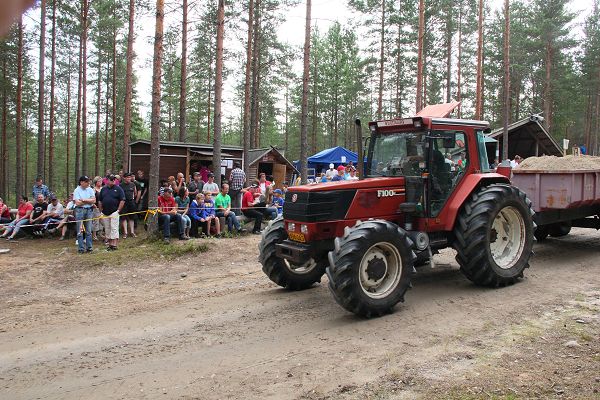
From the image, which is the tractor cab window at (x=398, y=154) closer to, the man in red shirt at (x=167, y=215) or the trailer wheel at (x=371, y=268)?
the trailer wheel at (x=371, y=268)

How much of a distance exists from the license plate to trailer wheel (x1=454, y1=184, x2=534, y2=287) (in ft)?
7.37

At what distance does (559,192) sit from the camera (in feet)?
A: 25.7

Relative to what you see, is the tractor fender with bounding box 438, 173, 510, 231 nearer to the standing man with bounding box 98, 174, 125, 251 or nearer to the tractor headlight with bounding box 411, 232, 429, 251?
the tractor headlight with bounding box 411, 232, 429, 251

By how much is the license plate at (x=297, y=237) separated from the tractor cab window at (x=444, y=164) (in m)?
1.89

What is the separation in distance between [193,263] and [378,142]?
4645 mm

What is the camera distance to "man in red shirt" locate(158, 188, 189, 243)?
35.7 feet

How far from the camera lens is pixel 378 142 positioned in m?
6.99

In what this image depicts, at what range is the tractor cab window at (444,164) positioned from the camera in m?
6.47

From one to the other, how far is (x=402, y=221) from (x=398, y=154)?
3.27 feet

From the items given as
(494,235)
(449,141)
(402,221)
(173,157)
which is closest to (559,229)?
(494,235)

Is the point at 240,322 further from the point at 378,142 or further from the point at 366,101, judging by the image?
the point at 366,101

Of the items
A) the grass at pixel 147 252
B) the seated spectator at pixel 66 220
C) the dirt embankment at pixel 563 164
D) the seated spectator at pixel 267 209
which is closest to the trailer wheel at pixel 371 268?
the dirt embankment at pixel 563 164

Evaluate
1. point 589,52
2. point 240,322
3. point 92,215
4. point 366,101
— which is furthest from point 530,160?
point 366,101

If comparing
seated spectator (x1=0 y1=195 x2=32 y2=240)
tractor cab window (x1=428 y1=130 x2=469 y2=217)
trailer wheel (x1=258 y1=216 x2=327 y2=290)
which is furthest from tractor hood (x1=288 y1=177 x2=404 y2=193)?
seated spectator (x1=0 y1=195 x2=32 y2=240)
